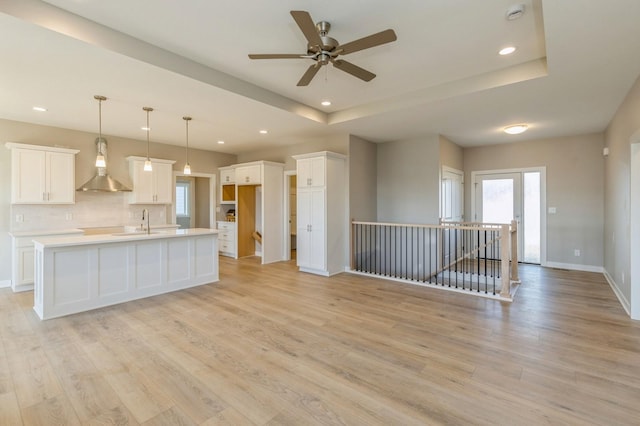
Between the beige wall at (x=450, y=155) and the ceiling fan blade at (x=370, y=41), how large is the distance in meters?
4.11

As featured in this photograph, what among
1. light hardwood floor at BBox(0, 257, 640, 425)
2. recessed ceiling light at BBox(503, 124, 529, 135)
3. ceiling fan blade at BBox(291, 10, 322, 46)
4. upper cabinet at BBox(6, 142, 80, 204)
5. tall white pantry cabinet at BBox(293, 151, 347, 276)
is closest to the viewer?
light hardwood floor at BBox(0, 257, 640, 425)

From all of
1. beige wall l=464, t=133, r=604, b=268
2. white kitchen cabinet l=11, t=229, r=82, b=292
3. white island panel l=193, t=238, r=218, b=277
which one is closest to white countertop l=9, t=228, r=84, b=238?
white kitchen cabinet l=11, t=229, r=82, b=292

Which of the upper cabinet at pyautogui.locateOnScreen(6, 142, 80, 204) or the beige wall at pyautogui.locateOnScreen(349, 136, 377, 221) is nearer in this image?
the upper cabinet at pyautogui.locateOnScreen(6, 142, 80, 204)

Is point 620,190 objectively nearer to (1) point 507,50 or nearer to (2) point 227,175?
(1) point 507,50

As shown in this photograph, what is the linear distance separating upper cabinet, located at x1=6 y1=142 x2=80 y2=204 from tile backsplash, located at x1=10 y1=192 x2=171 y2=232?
1.02 feet

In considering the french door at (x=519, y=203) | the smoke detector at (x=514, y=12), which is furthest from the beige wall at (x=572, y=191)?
the smoke detector at (x=514, y=12)

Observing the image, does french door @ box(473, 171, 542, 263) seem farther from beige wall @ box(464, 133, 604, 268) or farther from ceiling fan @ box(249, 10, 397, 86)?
ceiling fan @ box(249, 10, 397, 86)

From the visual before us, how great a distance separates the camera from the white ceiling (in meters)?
2.50

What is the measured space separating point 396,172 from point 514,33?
12.5 ft

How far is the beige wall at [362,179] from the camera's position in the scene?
6.11 metres

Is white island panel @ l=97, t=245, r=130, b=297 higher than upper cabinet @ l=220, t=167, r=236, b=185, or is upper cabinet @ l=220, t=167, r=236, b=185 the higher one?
upper cabinet @ l=220, t=167, r=236, b=185

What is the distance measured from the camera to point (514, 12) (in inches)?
98.7

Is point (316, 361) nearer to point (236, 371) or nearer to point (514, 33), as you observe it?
point (236, 371)

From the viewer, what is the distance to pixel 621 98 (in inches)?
156
